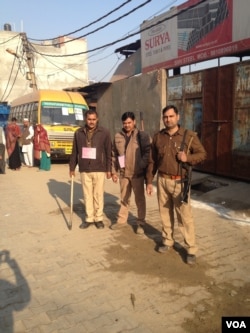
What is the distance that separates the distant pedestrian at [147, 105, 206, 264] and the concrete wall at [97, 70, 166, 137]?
7066 mm

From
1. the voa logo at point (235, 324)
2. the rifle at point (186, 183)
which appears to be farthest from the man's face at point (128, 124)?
the voa logo at point (235, 324)

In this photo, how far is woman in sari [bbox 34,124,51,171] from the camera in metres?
11.1

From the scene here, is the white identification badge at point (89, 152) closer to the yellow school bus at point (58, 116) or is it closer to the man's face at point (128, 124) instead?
the man's face at point (128, 124)

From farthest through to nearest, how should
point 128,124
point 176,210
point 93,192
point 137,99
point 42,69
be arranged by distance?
1. point 42,69
2. point 137,99
3. point 93,192
4. point 128,124
5. point 176,210

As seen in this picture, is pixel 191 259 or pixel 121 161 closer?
pixel 191 259

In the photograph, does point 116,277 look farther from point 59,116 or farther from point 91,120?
point 59,116

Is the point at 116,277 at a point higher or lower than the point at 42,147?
lower

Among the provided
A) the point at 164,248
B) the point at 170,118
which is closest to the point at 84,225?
the point at 164,248

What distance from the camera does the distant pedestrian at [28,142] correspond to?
39.1ft

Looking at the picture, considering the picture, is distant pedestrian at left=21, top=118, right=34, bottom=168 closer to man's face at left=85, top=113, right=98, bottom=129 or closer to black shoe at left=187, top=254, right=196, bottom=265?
man's face at left=85, top=113, right=98, bottom=129

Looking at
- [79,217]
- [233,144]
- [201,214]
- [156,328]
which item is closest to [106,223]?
[79,217]

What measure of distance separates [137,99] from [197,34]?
11.8 ft

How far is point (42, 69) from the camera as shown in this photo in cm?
3647

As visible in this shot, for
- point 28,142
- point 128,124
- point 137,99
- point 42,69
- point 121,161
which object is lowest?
point 28,142
